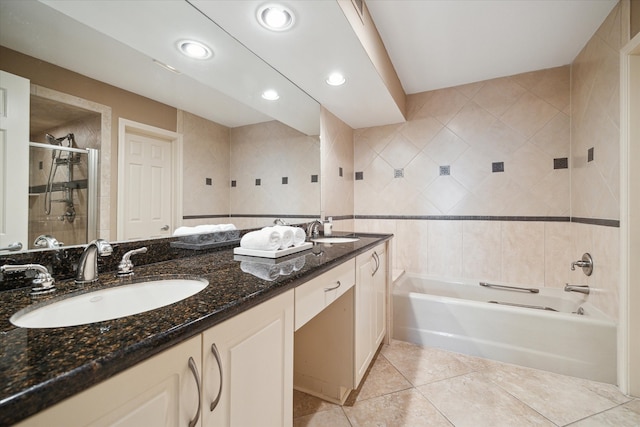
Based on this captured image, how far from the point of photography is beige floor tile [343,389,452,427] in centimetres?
133

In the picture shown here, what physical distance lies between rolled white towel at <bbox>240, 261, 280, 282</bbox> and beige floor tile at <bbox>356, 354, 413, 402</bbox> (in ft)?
3.46

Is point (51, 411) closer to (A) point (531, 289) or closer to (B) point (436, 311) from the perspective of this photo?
(B) point (436, 311)

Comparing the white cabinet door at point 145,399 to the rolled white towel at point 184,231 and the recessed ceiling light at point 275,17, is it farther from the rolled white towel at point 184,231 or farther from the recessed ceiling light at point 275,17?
the recessed ceiling light at point 275,17

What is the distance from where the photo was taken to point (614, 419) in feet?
4.40

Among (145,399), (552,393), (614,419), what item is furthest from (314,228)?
(614,419)

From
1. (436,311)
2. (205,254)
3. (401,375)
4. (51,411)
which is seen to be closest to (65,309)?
(51,411)

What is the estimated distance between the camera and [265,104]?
1.71 metres

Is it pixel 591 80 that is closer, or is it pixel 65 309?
pixel 65 309

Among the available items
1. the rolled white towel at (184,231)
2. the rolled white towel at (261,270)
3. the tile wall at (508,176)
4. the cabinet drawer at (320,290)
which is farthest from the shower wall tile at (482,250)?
the rolled white towel at (184,231)

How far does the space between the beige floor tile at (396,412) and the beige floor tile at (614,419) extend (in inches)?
26.9

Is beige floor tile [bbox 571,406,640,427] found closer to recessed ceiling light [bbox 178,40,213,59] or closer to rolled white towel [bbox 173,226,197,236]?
rolled white towel [bbox 173,226,197,236]

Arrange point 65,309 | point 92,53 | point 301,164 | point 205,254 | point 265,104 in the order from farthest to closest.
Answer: point 301,164, point 265,104, point 205,254, point 92,53, point 65,309

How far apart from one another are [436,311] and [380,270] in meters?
0.60

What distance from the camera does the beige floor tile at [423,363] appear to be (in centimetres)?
171
